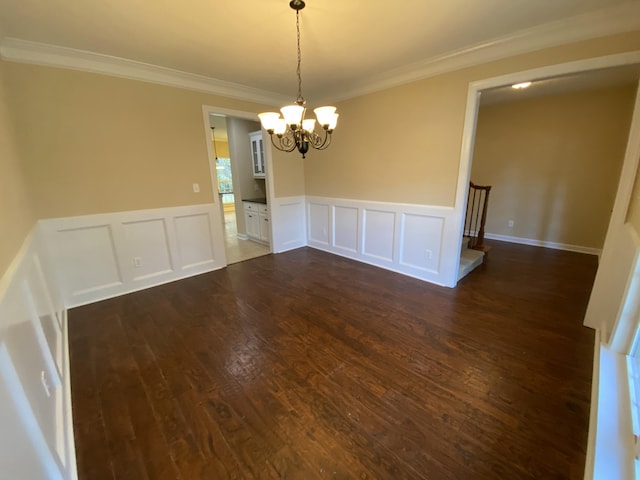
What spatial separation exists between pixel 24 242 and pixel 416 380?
2.84 metres

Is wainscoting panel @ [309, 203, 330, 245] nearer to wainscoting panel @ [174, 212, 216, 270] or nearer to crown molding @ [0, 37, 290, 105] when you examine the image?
wainscoting panel @ [174, 212, 216, 270]

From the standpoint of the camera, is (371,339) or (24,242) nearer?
(24,242)

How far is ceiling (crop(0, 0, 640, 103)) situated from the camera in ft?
5.98

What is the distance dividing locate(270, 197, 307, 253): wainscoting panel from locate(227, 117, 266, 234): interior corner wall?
1.30 m

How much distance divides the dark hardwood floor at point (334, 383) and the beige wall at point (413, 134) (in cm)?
135

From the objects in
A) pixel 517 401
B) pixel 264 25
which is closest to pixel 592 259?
pixel 517 401

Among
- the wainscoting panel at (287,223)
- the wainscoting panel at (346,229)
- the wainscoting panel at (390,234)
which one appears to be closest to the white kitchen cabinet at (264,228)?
the wainscoting panel at (287,223)

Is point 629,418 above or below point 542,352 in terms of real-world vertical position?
→ above

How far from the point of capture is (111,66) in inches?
104

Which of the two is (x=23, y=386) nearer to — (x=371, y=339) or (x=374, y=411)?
(x=374, y=411)

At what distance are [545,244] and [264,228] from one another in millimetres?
5150

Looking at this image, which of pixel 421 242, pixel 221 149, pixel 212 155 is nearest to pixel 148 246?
pixel 212 155

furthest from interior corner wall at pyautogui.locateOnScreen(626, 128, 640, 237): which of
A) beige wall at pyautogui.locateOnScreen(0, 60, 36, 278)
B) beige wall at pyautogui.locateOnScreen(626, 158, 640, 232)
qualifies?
beige wall at pyautogui.locateOnScreen(0, 60, 36, 278)

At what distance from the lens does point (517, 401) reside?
5.32 feet
